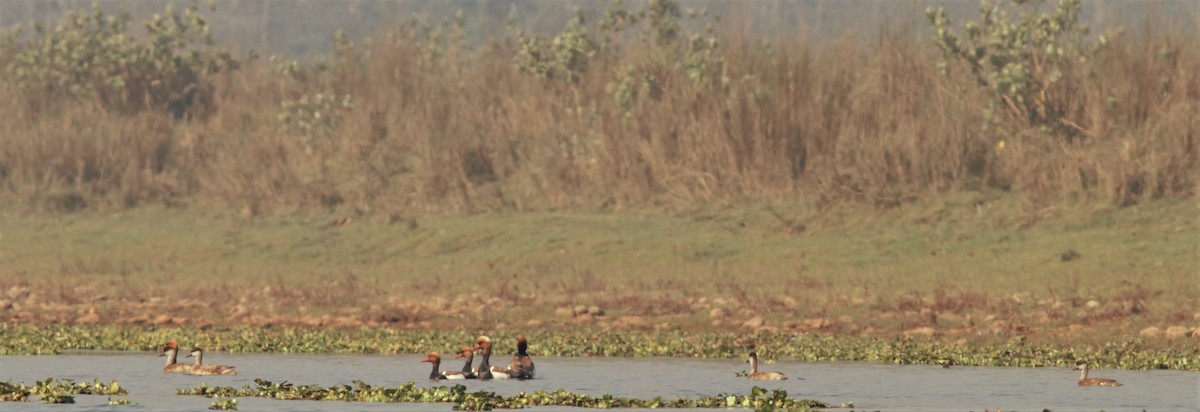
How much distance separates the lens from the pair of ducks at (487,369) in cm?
1794

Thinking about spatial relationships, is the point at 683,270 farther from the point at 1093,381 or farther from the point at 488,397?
the point at 488,397

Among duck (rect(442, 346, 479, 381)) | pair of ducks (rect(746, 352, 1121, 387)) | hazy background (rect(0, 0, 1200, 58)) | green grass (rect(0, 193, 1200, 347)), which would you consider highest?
hazy background (rect(0, 0, 1200, 58))

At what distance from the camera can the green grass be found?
22.6 metres

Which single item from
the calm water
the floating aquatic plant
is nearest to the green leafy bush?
the calm water

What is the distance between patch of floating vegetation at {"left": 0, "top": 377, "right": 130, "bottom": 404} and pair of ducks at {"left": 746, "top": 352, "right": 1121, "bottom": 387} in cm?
555

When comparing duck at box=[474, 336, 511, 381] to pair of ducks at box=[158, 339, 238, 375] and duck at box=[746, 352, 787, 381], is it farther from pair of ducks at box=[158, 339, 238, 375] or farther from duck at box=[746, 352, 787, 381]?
pair of ducks at box=[158, 339, 238, 375]

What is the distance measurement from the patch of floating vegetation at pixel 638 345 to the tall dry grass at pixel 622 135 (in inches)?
291

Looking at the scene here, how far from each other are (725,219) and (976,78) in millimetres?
4574

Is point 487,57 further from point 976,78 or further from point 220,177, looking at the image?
point 976,78

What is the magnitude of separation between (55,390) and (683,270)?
11.7 metres

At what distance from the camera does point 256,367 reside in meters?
19.4

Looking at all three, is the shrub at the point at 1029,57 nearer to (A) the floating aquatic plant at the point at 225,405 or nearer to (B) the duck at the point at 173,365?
(B) the duck at the point at 173,365

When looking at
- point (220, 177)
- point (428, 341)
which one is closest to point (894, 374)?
point (428, 341)

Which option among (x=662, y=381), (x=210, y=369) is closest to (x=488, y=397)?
(x=662, y=381)
